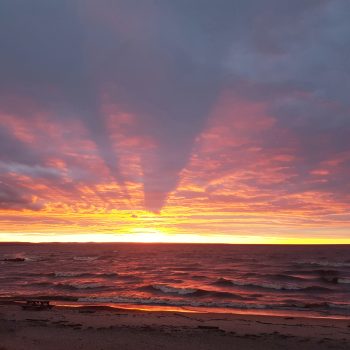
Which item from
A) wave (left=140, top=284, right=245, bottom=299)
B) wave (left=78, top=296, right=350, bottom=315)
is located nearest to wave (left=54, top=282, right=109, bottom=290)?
wave (left=140, top=284, right=245, bottom=299)

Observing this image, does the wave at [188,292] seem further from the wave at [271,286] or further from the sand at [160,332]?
the sand at [160,332]

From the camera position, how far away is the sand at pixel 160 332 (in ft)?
41.5

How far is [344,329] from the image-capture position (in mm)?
16062

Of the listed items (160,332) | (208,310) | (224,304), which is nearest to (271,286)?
(224,304)

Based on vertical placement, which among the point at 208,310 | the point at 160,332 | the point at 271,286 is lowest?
the point at 208,310

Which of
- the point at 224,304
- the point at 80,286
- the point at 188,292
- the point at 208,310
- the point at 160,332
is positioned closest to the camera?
the point at 160,332

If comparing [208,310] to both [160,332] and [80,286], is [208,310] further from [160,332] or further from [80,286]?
[80,286]

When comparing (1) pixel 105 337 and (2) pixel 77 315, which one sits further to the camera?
(2) pixel 77 315

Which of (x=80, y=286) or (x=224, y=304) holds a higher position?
(x=80, y=286)

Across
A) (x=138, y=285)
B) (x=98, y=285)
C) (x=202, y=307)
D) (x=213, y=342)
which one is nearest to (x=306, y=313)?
(x=202, y=307)

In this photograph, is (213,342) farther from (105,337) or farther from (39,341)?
(39,341)

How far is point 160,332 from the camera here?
14547 mm

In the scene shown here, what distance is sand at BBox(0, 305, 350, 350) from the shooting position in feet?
41.5

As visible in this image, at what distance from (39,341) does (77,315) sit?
17.9 ft
